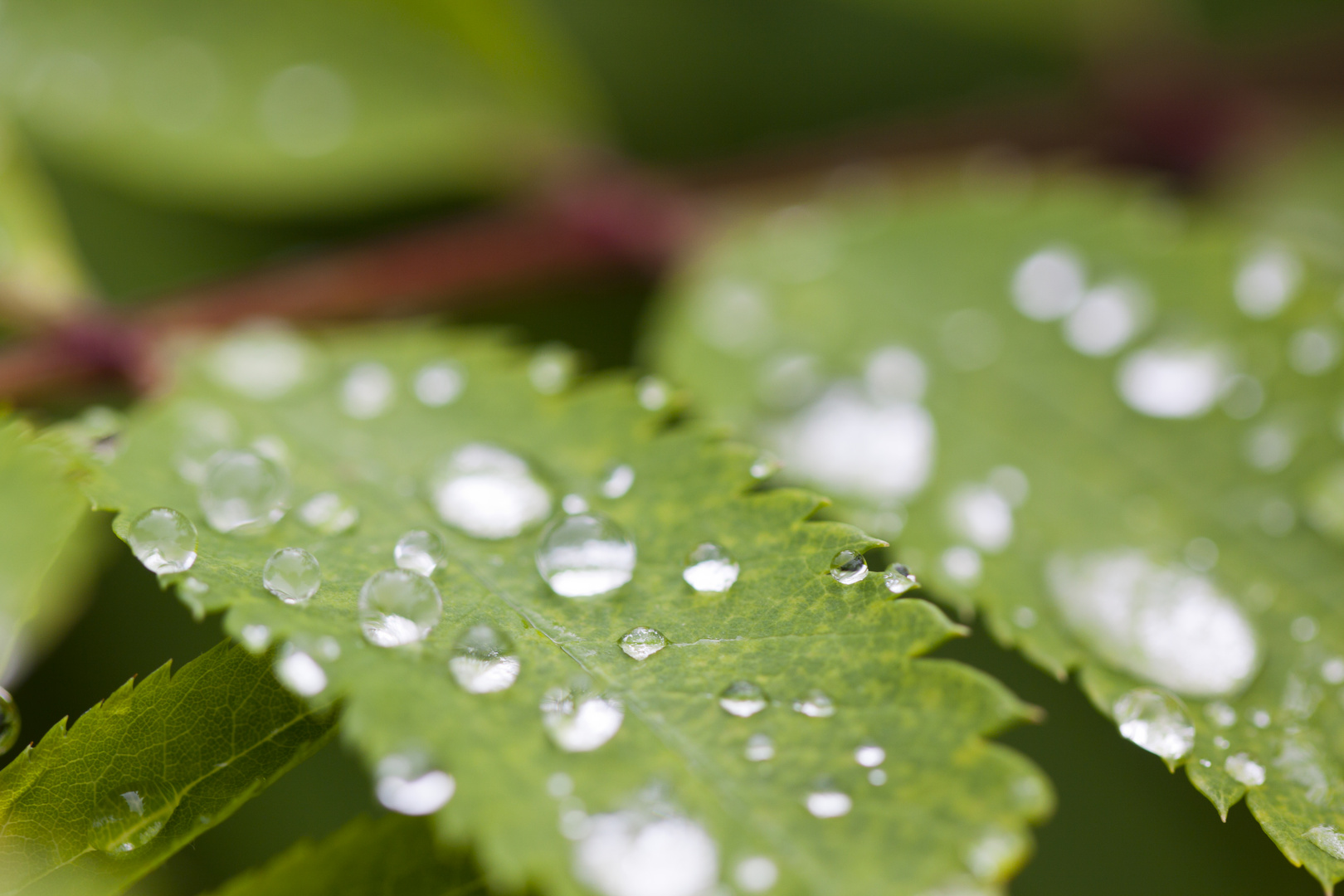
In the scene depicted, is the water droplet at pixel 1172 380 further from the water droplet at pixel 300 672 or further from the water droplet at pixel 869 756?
the water droplet at pixel 300 672

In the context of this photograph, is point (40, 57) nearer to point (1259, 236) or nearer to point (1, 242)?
Answer: point (1, 242)

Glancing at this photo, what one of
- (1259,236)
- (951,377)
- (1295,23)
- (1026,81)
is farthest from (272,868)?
(1295,23)

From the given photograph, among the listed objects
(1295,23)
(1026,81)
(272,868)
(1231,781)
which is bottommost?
(272,868)

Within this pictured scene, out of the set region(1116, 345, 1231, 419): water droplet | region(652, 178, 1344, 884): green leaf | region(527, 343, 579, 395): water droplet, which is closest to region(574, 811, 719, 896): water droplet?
region(652, 178, 1344, 884): green leaf

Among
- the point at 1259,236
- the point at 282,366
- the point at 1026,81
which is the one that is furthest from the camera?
the point at 1026,81

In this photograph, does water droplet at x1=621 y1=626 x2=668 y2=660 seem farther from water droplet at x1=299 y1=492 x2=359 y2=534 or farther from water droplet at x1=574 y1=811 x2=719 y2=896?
water droplet at x1=299 y1=492 x2=359 y2=534

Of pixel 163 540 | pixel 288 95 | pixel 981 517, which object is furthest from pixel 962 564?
pixel 288 95

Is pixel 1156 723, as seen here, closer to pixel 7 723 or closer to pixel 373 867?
pixel 373 867
